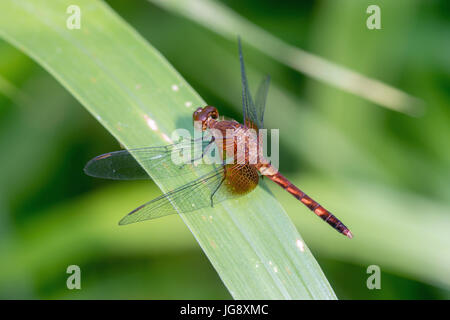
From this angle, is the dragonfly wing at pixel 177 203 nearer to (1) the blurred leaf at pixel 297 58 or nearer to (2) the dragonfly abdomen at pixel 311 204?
(2) the dragonfly abdomen at pixel 311 204

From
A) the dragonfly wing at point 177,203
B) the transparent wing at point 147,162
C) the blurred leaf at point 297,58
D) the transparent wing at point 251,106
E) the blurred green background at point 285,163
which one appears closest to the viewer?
the dragonfly wing at point 177,203

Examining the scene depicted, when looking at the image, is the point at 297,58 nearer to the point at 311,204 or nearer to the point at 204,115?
the point at 204,115

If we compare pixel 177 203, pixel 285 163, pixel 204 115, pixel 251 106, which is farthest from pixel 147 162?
pixel 285 163

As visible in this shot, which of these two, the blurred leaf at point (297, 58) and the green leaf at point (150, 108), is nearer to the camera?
the green leaf at point (150, 108)

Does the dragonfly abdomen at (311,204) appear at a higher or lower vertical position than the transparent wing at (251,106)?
lower

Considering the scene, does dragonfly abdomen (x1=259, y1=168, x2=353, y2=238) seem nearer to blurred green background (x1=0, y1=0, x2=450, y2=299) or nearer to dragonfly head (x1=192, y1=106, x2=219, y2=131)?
blurred green background (x1=0, y1=0, x2=450, y2=299)

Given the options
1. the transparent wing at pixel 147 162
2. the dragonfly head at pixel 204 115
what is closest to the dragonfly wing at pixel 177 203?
the transparent wing at pixel 147 162

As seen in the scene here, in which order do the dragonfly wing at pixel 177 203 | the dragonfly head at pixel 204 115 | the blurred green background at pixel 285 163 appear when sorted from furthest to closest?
the blurred green background at pixel 285 163 → the dragonfly head at pixel 204 115 → the dragonfly wing at pixel 177 203

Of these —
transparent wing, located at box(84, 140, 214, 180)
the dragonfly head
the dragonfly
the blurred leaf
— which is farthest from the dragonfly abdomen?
the blurred leaf
